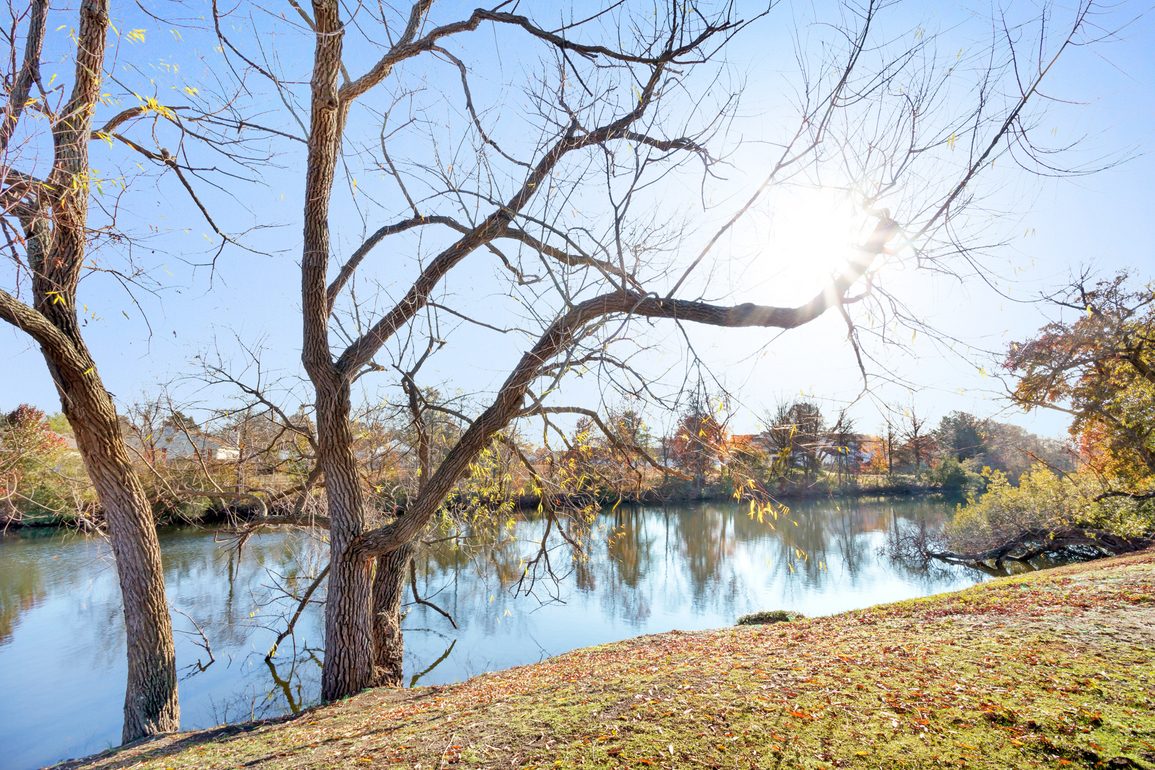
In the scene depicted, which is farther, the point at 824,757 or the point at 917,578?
the point at 917,578

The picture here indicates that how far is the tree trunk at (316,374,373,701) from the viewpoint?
519cm

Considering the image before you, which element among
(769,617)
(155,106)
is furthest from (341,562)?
(769,617)

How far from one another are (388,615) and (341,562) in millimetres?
1326

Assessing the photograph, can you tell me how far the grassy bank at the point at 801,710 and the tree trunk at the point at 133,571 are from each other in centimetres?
49

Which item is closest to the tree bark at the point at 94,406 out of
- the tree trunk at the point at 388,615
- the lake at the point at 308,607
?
the lake at the point at 308,607

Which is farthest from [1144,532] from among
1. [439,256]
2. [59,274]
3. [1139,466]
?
[59,274]

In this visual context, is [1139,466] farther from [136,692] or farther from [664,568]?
[136,692]

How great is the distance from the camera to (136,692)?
15.1 ft

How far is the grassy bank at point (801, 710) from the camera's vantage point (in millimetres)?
2316

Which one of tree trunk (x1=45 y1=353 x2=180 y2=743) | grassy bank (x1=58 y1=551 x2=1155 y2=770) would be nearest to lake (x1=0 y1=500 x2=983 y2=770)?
grassy bank (x1=58 y1=551 x2=1155 y2=770)

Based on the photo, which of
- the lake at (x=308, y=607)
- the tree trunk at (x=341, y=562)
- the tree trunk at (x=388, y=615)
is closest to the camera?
the tree trunk at (x=341, y=562)

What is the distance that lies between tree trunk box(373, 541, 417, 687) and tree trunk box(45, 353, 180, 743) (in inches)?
73.7

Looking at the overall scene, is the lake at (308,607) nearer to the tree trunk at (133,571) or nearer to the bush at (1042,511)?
the bush at (1042,511)

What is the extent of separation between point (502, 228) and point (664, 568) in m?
10.9
